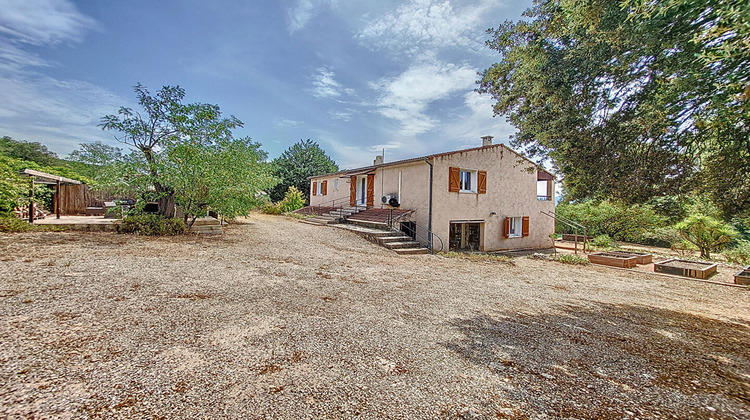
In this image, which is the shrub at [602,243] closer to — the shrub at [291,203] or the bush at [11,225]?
the shrub at [291,203]

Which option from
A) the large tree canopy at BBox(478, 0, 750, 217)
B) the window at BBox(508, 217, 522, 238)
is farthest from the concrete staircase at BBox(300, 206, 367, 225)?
the large tree canopy at BBox(478, 0, 750, 217)

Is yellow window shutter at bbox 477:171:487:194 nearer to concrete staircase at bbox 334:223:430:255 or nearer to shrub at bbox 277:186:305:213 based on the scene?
concrete staircase at bbox 334:223:430:255

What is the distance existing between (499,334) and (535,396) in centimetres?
136

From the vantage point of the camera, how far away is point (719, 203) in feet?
16.2

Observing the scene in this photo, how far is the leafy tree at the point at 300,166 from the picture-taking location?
31.7m

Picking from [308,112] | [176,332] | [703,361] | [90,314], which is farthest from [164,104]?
[308,112]

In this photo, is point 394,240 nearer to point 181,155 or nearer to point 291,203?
point 181,155

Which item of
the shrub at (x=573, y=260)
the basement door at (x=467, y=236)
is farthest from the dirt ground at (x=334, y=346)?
the basement door at (x=467, y=236)

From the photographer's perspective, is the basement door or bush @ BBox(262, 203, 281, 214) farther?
bush @ BBox(262, 203, 281, 214)

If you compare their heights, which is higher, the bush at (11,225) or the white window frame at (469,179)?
the white window frame at (469,179)

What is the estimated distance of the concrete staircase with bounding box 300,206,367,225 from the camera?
16.3 m

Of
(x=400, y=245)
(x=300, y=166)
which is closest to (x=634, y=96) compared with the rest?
(x=400, y=245)

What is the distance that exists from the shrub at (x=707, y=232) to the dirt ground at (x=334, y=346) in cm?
837

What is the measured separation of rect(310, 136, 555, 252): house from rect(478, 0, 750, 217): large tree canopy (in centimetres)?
654
